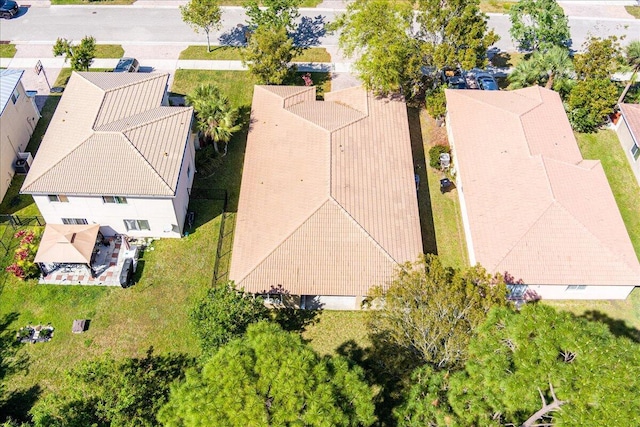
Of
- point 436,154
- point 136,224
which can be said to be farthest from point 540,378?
point 136,224

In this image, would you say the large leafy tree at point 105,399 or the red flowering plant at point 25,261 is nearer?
the large leafy tree at point 105,399

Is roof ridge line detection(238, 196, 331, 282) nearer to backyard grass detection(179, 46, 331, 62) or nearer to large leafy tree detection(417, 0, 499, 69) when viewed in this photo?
large leafy tree detection(417, 0, 499, 69)

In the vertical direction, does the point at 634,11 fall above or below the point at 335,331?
above

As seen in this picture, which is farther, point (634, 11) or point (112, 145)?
point (634, 11)

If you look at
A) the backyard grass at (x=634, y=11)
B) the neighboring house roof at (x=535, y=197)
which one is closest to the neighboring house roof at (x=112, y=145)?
the neighboring house roof at (x=535, y=197)

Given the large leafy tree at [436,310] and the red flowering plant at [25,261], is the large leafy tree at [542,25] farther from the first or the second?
the red flowering plant at [25,261]

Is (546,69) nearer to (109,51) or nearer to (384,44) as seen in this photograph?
(384,44)

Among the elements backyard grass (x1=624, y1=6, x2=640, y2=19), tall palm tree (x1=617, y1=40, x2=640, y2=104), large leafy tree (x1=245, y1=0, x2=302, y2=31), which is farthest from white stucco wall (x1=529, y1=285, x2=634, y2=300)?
backyard grass (x1=624, y1=6, x2=640, y2=19)
